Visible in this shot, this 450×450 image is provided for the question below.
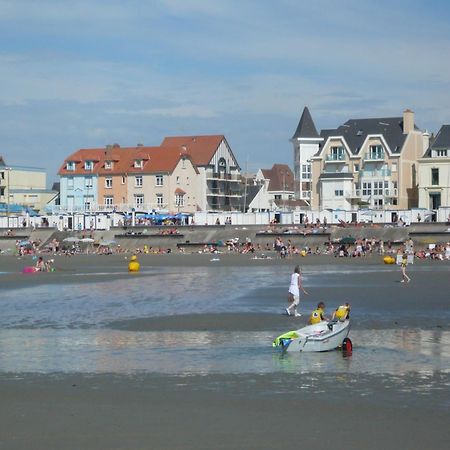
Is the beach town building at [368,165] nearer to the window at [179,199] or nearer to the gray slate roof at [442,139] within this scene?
the gray slate roof at [442,139]

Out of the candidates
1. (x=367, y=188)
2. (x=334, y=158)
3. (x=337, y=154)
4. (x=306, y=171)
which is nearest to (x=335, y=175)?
(x=334, y=158)

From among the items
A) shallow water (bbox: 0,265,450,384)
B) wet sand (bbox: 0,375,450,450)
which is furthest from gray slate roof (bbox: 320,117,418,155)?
wet sand (bbox: 0,375,450,450)

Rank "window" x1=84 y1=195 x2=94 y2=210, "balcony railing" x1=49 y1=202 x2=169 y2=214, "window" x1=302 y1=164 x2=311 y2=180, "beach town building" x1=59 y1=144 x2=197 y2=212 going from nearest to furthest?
"balcony railing" x1=49 y1=202 x2=169 y2=214 → "beach town building" x1=59 y1=144 x2=197 y2=212 → "window" x1=302 y1=164 x2=311 y2=180 → "window" x1=84 y1=195 x2=94 y2=210

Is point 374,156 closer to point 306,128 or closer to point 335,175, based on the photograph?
point 335,175

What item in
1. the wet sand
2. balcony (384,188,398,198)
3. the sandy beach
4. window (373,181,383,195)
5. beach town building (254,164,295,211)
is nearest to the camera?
the wet sand

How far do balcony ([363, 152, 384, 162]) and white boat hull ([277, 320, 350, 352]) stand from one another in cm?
7014

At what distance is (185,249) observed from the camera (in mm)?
68562

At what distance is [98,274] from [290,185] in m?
88.1

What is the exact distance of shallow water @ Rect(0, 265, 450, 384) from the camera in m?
17.1

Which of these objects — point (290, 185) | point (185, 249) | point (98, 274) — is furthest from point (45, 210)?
point (98, 274)

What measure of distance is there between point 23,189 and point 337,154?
3908 centimetres

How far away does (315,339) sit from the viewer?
18.3 meters

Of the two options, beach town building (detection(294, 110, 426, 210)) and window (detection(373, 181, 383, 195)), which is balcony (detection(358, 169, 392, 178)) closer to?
beach town building (detection(294, 110, 426, 210))

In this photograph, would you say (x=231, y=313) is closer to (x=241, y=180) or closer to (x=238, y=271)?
(x=238, y=271)
